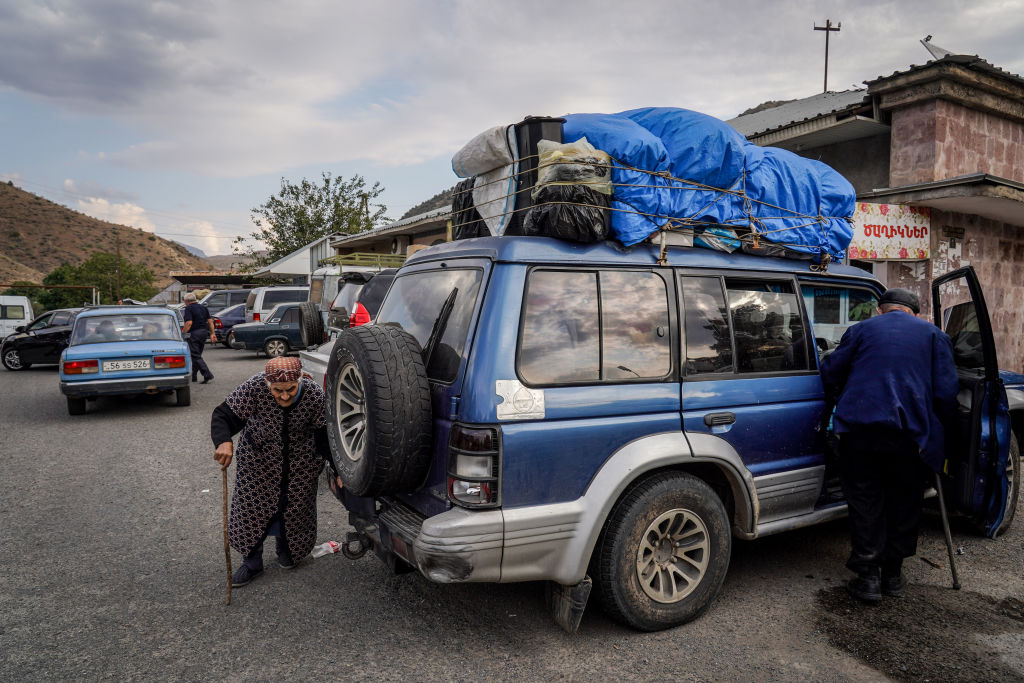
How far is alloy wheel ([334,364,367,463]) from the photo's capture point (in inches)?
122

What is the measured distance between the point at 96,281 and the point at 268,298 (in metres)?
28.9

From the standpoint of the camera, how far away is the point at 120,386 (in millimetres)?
8859

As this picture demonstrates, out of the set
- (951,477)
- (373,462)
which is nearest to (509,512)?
(373,462)

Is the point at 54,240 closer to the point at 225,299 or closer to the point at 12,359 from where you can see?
the point at 225,299

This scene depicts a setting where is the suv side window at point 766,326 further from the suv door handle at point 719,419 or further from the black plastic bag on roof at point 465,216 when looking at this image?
the black plastic bag on roof at point 465,216

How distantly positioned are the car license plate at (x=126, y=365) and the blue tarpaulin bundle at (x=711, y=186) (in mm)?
7923

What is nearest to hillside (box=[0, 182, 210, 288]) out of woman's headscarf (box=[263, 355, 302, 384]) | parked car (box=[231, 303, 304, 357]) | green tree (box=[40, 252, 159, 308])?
green tree (box=[40, 252, 159, 308])


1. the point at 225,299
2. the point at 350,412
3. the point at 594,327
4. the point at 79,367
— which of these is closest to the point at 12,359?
the point at 225,299

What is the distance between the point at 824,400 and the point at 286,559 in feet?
11.3

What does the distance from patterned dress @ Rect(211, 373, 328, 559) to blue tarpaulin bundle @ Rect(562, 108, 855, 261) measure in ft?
6.95

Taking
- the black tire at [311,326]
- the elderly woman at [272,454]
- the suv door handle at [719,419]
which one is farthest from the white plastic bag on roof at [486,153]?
the black tire at [311,326]

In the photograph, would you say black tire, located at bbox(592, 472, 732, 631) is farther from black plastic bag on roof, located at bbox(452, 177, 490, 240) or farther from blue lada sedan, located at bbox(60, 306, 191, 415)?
blue lada sedan, located at bbox(60, 306, 191, 415)

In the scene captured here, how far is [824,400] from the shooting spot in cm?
376

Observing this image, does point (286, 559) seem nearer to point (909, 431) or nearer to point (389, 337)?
point (389, 337)
